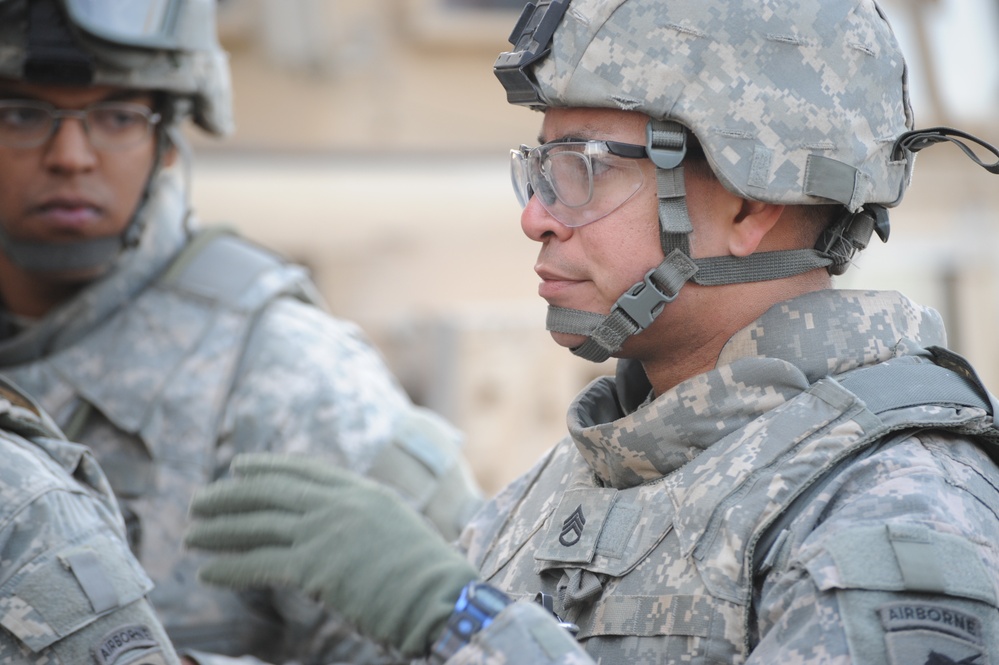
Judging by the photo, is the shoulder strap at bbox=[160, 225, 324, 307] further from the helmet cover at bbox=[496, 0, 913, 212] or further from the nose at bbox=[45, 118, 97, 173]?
the helmet cover at bbox=[496, 0, 913, 212]

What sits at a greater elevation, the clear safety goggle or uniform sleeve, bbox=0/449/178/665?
the clear safety goggle

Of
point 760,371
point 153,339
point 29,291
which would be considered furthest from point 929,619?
point 29,291

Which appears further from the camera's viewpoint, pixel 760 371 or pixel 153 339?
pixel 153 339

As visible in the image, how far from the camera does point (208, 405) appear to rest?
362 centimetres

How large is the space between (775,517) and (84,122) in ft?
7.58

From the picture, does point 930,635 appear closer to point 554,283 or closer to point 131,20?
point 554,283

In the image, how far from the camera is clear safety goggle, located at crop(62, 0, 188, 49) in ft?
11.9

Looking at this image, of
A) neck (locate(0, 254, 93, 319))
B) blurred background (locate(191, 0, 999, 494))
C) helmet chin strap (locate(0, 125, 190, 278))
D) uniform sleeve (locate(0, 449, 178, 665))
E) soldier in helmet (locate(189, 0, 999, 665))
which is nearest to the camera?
soldier in helmet (locate(189, 0, 999, 665))

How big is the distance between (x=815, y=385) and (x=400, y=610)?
77 cm

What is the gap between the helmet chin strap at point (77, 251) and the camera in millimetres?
3691

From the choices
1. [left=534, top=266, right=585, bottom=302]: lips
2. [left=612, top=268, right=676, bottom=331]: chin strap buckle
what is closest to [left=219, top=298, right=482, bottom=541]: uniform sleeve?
[left=534, top=266, right=585, bottom=302]: lips

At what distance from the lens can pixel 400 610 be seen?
194 centimetres

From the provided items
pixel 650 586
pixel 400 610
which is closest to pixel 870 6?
pixel 650 586

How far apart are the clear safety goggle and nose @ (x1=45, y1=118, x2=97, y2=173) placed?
25 cm
